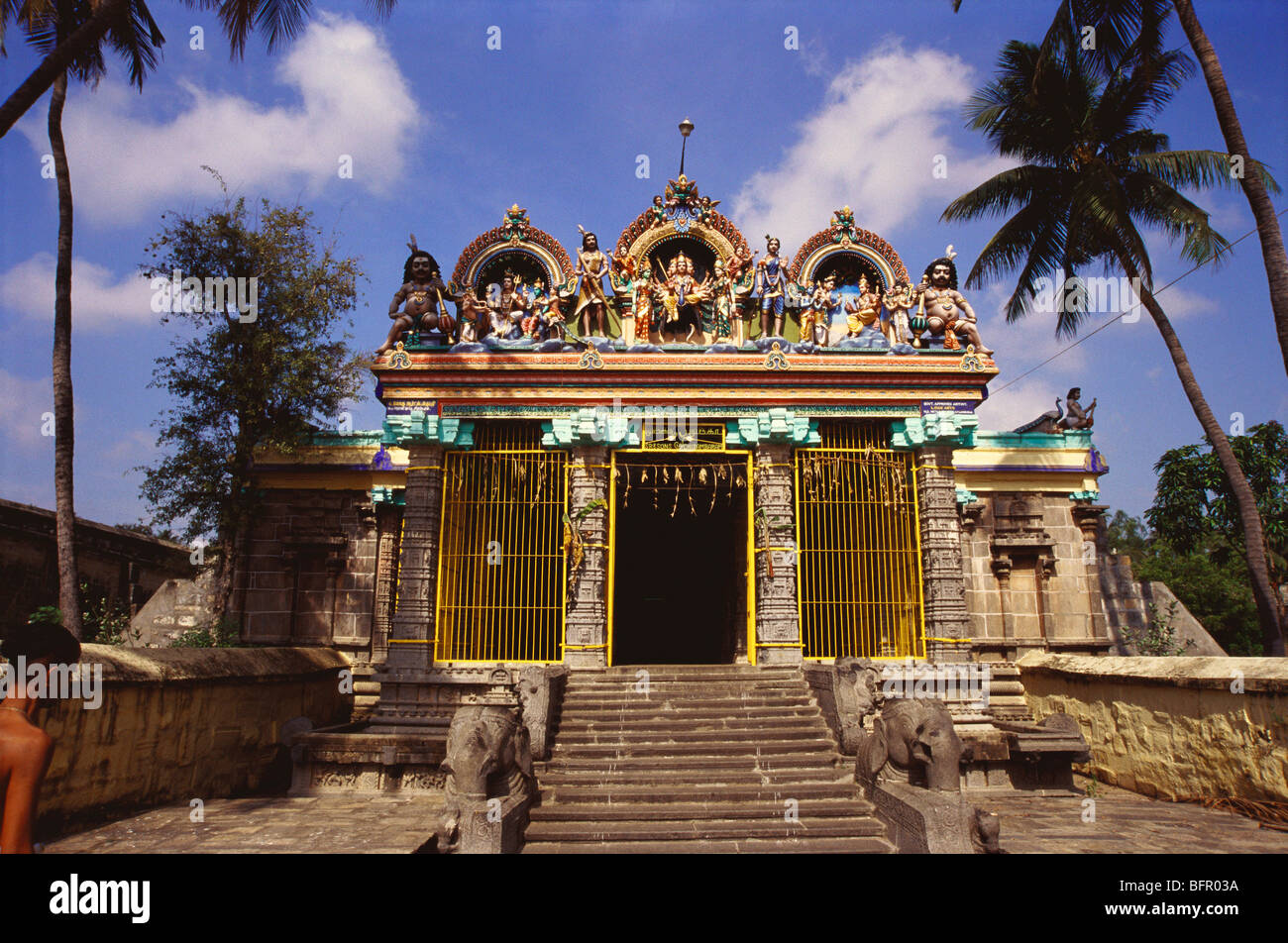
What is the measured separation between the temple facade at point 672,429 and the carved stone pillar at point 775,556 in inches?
1.3

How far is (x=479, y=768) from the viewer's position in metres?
6.77

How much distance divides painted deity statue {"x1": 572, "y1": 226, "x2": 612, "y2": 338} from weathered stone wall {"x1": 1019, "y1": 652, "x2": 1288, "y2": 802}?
9049 mm

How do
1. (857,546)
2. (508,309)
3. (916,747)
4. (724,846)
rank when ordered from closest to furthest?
1. (724,846)
2. (916,747)
3. (857,546)
4. (508,309)

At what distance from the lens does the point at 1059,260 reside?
15.1 metres

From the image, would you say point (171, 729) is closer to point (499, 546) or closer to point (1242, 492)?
point (499, 546)

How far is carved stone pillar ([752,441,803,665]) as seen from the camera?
10.9 m

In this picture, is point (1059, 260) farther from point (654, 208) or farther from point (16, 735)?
point (16, 735)

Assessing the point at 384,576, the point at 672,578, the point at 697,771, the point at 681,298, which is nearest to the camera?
the point at 697,771

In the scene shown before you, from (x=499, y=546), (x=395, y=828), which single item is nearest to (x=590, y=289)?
(x=499, y=546)

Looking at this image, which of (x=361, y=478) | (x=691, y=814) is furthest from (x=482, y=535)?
(x=691, y=814)

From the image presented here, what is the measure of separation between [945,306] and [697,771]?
8264 mm

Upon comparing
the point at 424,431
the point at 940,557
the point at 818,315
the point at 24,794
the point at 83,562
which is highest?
the point at 818,315

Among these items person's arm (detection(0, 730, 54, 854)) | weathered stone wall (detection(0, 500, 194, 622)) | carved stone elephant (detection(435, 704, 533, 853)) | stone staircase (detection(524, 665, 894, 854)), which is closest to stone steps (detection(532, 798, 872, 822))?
stone staircase (detection(524, 665, 894, 854))

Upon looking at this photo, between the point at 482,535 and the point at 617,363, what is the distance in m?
3.37
